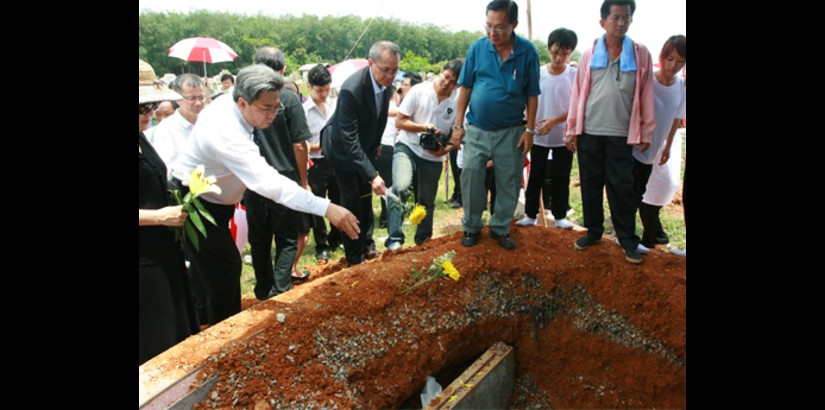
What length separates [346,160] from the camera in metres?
3.95

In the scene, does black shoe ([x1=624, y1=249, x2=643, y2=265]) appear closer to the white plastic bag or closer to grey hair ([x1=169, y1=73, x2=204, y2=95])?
the white plastic bag

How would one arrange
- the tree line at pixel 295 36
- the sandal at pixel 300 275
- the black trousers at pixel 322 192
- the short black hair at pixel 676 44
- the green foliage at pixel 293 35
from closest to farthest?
the short black hair at pixel 676 44
the sandal at pixel 300 275
the black trousers at pixel 322 192
the tree line at pixel 295 36
the green foliage at pixel 293 35

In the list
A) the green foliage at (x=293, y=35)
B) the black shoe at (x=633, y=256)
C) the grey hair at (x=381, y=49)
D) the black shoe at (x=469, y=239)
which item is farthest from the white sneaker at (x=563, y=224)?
the green foliage at (x=293, y=35)

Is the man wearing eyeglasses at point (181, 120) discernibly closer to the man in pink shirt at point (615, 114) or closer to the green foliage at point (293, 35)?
the man in pink shirt at point (615, 114)

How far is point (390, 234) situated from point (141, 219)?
2632 mm

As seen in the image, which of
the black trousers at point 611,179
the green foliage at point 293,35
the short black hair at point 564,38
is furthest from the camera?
the green foliage at point 293,35

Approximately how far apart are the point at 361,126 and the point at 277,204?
38.2 inches

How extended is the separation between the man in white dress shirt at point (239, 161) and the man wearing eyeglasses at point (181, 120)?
1.26 metres

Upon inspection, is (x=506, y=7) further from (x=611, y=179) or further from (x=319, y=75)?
(x=319, y=75)

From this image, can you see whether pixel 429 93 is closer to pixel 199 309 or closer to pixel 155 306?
pixel 199 309

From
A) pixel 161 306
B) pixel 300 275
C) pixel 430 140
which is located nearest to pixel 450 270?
pixel 430 140

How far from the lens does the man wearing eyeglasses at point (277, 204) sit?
11.6ft

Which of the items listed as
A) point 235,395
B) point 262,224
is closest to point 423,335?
point 235,395

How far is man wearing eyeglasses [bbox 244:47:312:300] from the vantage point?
3.52 metres
